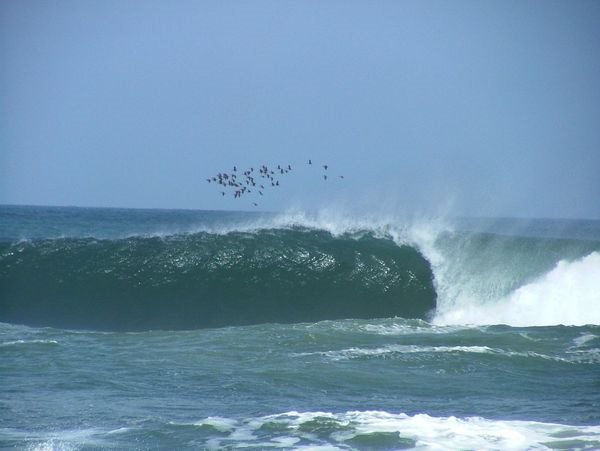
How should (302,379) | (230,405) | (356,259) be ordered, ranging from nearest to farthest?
(230,405) → (302,379) → (356,259)

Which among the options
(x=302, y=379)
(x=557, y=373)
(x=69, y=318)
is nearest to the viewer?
(x=302, y=379)

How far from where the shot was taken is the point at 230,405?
1090cm

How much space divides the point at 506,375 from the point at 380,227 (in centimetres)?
1285

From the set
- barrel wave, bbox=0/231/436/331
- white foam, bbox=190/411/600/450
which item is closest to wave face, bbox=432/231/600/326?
barrel wave, bbox=0/231/436/331

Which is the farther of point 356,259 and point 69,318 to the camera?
point 356,259

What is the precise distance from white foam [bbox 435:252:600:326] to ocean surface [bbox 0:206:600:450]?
0.05 meters

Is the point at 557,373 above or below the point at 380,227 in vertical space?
below

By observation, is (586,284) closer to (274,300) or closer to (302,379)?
(274,300)

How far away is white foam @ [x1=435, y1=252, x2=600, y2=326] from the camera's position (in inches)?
819

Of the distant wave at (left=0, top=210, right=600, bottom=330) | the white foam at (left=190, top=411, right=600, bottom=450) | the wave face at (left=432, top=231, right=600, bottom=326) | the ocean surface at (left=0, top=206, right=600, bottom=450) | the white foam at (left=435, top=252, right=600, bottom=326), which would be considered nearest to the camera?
the white foam at (left=190, top=411, right=600, bottom=450)

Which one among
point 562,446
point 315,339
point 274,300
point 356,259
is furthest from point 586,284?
point 562,446

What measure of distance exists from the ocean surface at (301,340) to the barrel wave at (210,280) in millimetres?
58

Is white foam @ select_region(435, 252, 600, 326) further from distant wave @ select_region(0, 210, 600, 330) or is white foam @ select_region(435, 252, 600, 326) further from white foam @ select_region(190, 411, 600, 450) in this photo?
white foam @ select_region(190, 411, 600, 450)

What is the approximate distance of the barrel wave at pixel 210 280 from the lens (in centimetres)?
2153
